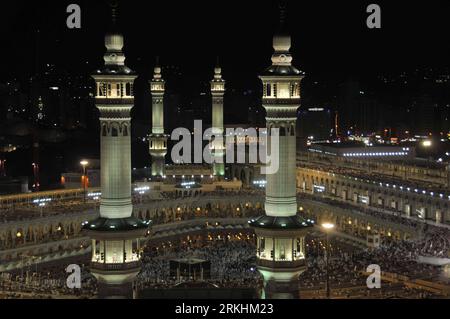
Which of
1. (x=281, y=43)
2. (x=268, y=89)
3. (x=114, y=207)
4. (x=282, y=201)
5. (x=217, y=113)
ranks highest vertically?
(x=281, y=43)

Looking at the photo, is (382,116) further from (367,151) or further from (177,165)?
Answer: (177,165)

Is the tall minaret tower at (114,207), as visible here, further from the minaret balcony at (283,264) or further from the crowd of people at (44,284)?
the minaret balcony at (283,264)

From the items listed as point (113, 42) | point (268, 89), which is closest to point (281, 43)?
point (268, 89)

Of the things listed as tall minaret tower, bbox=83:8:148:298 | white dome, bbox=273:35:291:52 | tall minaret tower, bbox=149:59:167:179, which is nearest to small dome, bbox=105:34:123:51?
tall minaret tower, bbox=83:8:148:298

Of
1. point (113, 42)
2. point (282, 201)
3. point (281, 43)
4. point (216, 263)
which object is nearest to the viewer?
point (282, 201)

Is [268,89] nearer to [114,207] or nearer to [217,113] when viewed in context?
[114,207]

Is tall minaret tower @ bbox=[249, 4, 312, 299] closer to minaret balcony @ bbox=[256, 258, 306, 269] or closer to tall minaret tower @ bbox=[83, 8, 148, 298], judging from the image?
minaret balcony @ bbox=[256, 258, 306, 269]
